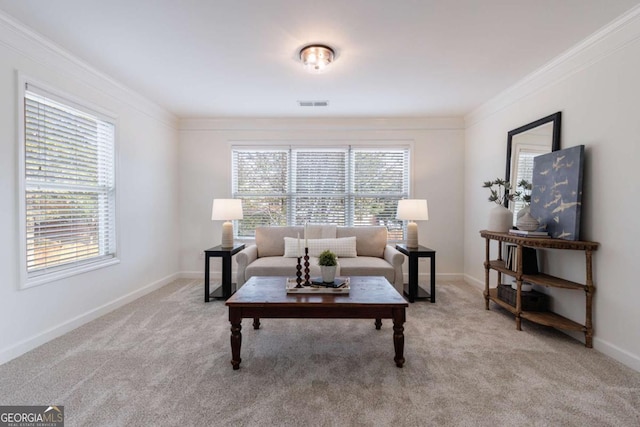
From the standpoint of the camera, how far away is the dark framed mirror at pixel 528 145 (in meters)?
2.79

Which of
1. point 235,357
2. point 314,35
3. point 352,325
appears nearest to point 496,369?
point 352,325

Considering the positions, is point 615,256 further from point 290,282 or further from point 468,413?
point 290,282

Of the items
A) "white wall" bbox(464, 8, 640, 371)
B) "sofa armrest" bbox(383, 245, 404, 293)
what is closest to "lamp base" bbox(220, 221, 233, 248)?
"sofa armrest" bbox(383, 245, 404, 293)

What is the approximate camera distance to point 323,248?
378 cm

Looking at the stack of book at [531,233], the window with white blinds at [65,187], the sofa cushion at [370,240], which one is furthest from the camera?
the sofa cushion at [370,240]

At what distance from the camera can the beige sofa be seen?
3.39 m

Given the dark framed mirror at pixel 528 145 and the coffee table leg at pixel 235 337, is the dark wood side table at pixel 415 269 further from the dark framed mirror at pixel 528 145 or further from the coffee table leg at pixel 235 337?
the coffee table leg at pixel 235 337

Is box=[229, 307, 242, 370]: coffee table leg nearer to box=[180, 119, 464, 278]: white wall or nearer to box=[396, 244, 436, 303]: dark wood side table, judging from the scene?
box=[396, 244, 436, 303]: dark wood side table

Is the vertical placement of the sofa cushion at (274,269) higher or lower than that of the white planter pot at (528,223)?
lower

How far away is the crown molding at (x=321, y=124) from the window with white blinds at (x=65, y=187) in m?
1.45

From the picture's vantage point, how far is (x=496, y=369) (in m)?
2.08

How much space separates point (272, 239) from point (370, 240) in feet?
4.44

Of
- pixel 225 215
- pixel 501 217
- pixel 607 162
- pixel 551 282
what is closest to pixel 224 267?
pixel 225 215

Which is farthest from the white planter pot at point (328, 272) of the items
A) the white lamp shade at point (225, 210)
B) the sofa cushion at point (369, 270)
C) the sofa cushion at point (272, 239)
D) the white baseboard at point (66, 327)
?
the white baseboard at point (66, 327)
